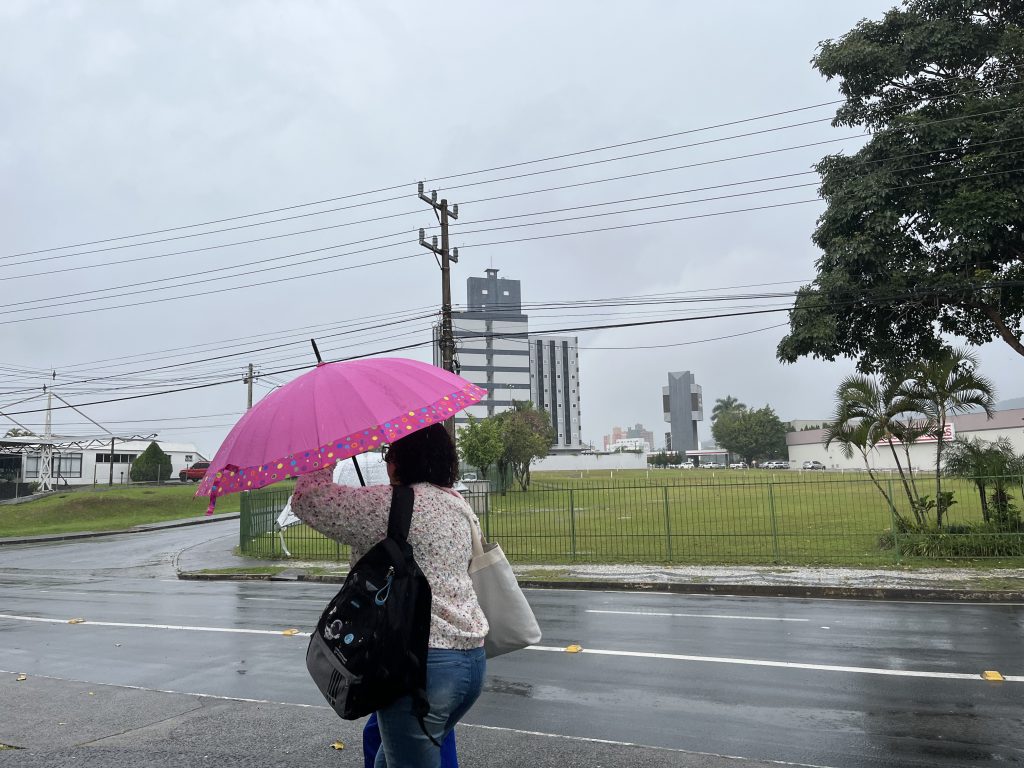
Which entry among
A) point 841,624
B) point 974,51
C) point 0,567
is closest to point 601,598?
point 841,624

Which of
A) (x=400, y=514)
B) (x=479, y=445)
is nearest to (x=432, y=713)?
(x=400, y=514)

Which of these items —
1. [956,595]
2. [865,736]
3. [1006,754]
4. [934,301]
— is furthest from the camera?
[934,301]

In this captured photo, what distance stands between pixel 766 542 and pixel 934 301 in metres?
5.93

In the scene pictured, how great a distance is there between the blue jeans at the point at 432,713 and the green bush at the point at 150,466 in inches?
2415

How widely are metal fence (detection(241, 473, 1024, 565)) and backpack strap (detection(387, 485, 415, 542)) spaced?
13599mm

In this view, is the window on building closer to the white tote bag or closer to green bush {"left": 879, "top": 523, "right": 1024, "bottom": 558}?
green bush {"left": 879, "top": 523, "right": 1024, "bottom": 558}

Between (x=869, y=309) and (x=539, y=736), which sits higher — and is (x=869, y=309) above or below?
above

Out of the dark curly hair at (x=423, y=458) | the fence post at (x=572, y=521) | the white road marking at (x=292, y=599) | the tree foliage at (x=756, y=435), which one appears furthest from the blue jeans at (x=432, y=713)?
the tree foliage at (x=756, y=435)

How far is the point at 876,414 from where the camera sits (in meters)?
15.9

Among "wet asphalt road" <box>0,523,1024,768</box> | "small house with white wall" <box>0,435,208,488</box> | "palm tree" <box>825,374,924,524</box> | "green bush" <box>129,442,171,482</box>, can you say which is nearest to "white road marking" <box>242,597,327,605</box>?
"wet asphalt road" <box>0,523,1024,768</box>

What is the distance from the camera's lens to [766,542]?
1659 centimetres

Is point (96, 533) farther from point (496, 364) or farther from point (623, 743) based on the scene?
point (496, 364)

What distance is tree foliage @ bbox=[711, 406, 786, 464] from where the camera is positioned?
109 meters

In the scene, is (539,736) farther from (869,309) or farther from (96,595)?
(869,309)
